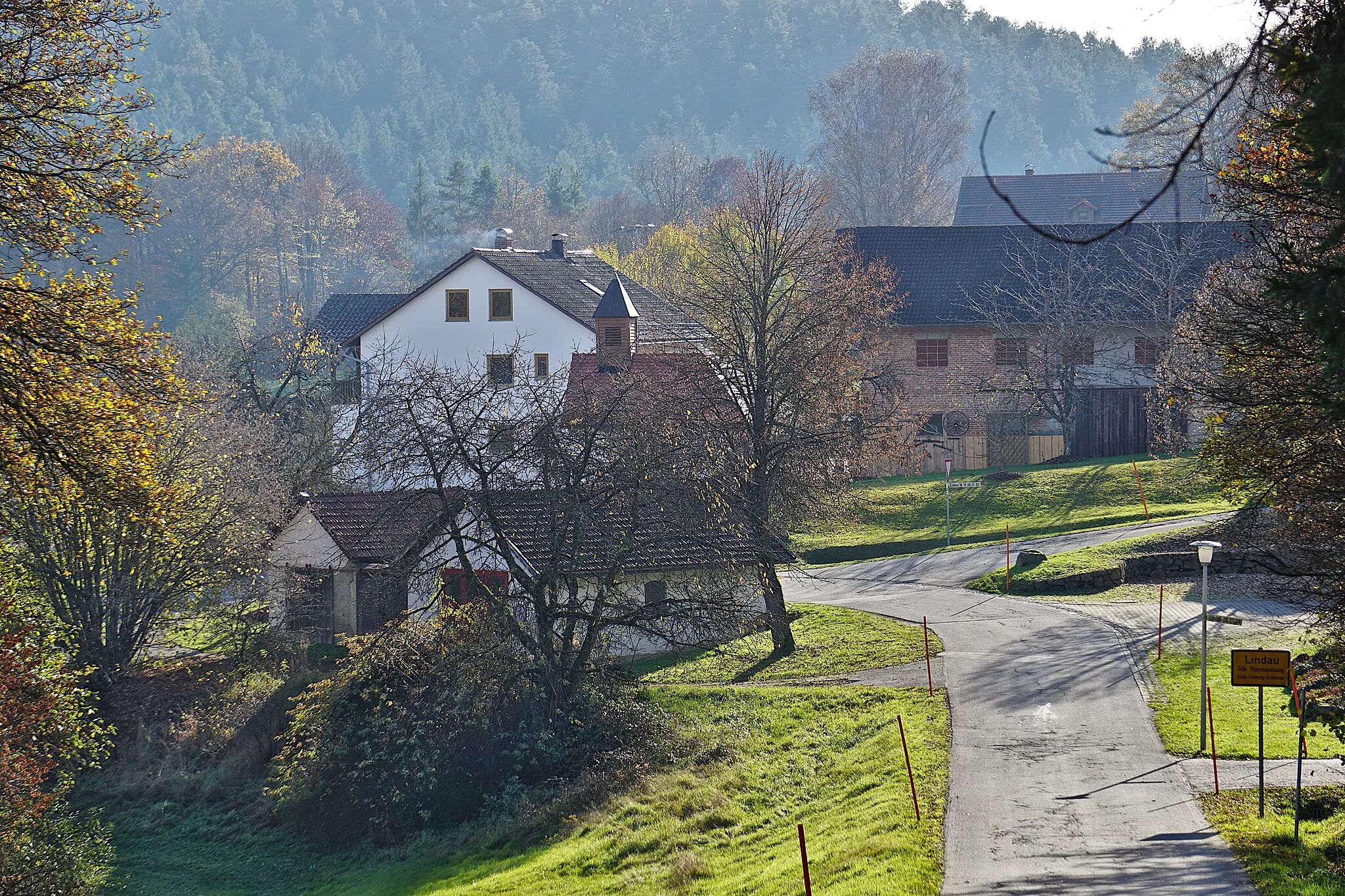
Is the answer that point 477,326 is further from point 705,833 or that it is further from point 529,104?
point 529,104

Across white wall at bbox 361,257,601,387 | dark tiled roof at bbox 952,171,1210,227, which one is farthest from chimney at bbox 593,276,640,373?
dark tiled roof at bbox 952,171,1210,227

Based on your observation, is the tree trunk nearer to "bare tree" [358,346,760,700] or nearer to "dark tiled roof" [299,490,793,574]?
"dark tiled roof" [299,490,793,574]

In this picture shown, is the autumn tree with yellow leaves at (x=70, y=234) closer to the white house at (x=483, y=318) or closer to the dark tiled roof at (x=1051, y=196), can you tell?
the white house at (x=483, y=318)

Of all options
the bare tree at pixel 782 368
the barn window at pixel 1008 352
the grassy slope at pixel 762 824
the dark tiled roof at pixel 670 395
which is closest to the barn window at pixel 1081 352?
the barn window at pixel 1008 352

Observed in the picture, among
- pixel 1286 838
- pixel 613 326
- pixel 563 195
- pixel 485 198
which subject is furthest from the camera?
pixel 563 195

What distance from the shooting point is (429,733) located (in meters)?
20.5

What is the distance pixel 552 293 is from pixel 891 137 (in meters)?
54.0

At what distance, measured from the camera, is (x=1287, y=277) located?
9.84 m

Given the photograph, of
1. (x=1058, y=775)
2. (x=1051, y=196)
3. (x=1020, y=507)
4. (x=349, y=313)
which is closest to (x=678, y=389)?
(x=1058, y=775)

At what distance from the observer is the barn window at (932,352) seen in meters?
50.4

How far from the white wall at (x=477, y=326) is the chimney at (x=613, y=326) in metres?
8.04

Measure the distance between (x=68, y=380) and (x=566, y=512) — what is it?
9.31 metres

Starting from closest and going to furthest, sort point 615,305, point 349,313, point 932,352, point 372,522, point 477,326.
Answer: point 372,522 < point 615,305 < point 932,352 < point 477,326 < point 349,313

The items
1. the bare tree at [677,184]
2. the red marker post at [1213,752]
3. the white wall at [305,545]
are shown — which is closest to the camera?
the red marker post at [1213,752]
